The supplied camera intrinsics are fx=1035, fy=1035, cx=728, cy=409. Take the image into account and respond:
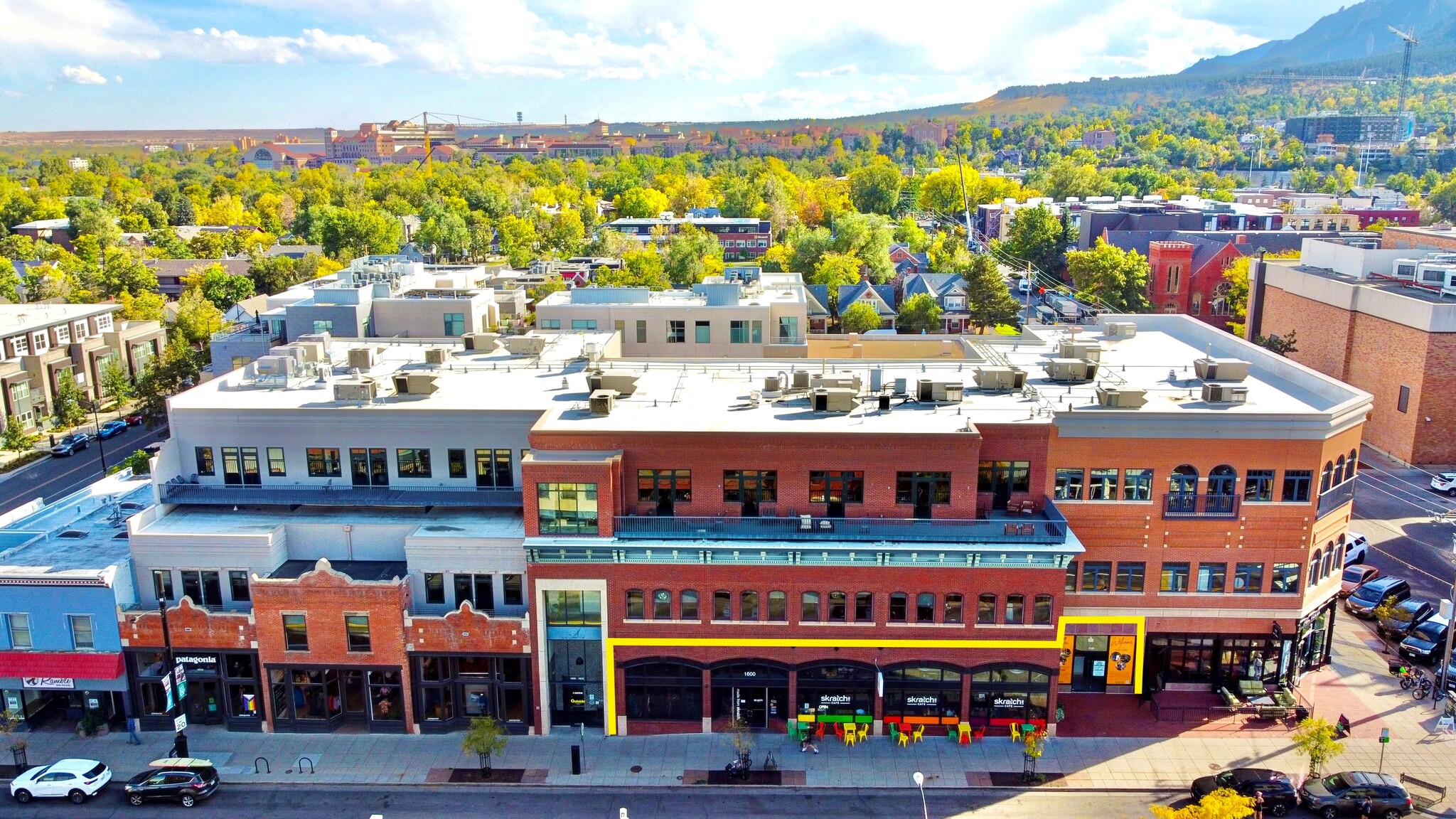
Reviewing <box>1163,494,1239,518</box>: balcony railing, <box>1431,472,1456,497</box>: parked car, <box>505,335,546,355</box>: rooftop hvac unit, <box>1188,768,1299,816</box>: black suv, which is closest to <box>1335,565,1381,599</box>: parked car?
<box>1163,494,1239,518</box>: balcony railing

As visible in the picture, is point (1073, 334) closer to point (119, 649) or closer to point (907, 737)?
point (907, 737)

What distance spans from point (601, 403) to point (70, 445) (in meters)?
66.9

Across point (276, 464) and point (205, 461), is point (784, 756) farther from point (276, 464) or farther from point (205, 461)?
point (205, 461)

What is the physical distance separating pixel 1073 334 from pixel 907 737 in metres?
28.9

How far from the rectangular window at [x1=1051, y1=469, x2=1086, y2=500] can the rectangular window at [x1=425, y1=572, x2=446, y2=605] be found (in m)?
27.1

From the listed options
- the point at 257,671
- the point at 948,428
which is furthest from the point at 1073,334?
the point at 257,671

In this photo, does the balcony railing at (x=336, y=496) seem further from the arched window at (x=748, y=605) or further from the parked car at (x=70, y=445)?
the parked car at (x=70, y=445)

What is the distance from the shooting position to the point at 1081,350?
182ft

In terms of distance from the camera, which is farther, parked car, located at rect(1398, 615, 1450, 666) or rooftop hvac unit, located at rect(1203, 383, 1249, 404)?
parked car, located at rect(1398, 615, 1450, 666)

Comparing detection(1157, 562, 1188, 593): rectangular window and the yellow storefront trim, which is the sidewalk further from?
detection(1157, 562, 1188, 593): rectangular window

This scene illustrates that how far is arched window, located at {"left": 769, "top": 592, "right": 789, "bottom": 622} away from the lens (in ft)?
Result: 142

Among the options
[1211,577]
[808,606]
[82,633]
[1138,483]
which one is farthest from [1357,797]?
[82,633]

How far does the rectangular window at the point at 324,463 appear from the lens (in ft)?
159

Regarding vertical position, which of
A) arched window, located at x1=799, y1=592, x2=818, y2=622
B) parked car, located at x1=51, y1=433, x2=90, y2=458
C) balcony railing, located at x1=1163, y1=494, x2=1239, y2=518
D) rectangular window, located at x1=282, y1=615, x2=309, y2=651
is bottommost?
parked car, located at x1=51, y1=433, x2=90, y2=458
